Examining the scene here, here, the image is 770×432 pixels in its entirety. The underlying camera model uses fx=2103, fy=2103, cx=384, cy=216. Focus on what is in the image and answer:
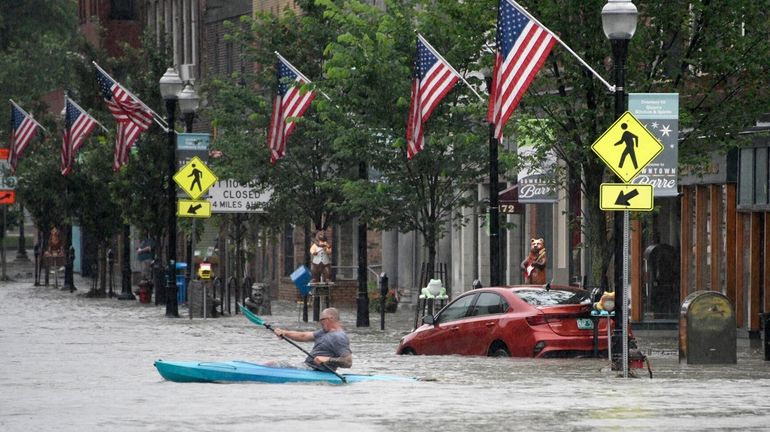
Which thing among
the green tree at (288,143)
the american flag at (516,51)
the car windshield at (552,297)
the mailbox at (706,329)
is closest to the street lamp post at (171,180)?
the green tree at (288,143)

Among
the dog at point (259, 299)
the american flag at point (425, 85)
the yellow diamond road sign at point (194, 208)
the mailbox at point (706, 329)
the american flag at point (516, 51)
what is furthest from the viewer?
the dog at point (259, 299)

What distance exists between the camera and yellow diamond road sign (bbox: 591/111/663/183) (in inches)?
993

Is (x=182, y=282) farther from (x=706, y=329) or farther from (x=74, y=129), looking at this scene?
(x=706, y=329)

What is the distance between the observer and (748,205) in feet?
124

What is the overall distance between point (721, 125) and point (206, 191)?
53.2 ft

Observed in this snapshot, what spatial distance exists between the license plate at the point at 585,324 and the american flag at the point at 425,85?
27.0ft

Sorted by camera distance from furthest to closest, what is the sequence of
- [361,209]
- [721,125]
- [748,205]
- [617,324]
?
1. [361,209]
2. [748,205]
3. [721,125]
4. [617,324]

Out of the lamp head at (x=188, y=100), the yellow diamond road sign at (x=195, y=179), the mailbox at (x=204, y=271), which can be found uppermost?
the lamp head at (x=188, y=100)

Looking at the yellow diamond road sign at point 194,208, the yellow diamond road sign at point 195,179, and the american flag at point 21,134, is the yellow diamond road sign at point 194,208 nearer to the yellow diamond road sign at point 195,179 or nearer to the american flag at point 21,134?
the yellow diamond road sign at point 195,179

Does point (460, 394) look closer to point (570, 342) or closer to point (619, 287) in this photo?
point (619, 287)

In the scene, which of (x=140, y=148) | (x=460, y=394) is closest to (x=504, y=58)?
(x=460, y=394)

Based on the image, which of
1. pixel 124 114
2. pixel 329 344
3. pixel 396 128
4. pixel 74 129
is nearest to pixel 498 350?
pixel 329 344

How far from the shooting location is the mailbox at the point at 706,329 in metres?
28.8

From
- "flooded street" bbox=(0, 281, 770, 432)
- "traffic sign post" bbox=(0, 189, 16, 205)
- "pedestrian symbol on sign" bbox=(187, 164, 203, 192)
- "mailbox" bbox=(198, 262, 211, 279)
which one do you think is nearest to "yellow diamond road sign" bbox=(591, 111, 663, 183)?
"flooded street" bbox=(0, 281, 770, 432)
